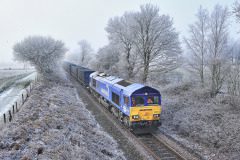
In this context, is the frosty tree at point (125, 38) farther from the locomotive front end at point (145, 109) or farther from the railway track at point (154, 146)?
the railway track at point (154, 146)

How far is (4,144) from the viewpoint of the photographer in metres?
9.71

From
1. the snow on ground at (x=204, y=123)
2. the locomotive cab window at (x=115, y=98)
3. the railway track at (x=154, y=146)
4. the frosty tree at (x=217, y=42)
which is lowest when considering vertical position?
the railway track at (x=154, y=146)

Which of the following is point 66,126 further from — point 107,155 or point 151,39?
point 151,39

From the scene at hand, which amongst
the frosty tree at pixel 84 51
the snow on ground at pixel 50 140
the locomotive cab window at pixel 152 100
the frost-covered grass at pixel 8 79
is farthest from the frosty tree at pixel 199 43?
the frosty tree at pixel 84 51

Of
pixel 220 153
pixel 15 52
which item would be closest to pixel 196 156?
pixel 220 153

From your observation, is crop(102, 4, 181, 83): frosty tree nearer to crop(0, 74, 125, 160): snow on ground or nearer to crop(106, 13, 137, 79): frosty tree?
crop(106, 13, 137, 79): frosty tree

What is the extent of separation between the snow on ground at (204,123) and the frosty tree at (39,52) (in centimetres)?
3015

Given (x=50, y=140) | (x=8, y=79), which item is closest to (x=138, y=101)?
(x=50, y=140)

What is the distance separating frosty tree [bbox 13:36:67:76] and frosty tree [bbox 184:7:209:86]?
29894 mm


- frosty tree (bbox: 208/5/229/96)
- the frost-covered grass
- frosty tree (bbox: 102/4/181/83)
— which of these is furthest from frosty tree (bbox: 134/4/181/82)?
the frost-covered grass

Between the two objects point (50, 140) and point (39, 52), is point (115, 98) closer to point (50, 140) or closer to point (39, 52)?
point (50, 140)

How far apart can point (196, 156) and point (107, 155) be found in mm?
4978

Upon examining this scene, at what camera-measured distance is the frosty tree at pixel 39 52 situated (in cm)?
4372

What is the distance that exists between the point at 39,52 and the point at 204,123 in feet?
121
